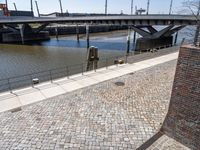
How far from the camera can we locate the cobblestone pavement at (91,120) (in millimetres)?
6441

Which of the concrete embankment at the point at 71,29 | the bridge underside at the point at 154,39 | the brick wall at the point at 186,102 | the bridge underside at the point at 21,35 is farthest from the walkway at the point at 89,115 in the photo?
the concrete embankment at the point at 71,29

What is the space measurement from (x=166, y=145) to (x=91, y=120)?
10.3 ft

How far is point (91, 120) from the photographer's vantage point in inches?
307

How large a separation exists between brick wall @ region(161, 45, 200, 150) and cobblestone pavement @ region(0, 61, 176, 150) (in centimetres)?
96

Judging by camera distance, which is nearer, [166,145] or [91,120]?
[166,145]

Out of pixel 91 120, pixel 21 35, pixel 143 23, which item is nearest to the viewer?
pixel 91 120

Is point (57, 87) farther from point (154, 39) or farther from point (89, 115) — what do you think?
point (154, 39)

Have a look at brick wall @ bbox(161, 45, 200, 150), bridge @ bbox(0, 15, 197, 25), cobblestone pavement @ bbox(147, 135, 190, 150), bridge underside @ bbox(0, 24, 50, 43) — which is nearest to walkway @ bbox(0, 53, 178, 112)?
cobblestone pavement @ bbox(147, 135, 190, 150)

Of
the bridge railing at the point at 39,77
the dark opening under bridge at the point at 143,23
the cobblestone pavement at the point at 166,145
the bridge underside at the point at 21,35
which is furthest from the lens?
the bridge underside at the point at 21,35

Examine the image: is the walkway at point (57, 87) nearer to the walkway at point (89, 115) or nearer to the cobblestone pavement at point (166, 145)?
the walkway at point (89, 115)

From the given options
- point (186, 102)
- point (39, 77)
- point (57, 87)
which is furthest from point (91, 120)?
point (39, 77)

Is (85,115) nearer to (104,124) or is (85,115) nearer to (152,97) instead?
(104,124)

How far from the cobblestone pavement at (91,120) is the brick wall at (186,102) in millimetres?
961

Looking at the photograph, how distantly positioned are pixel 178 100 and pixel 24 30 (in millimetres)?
50895
